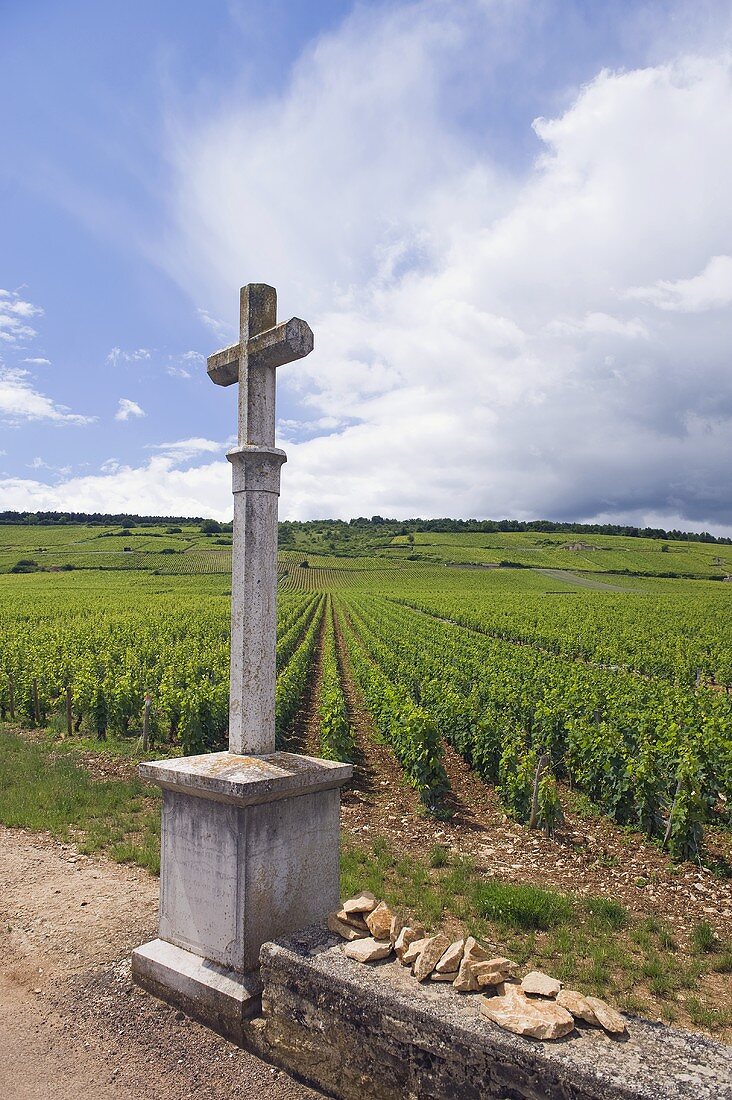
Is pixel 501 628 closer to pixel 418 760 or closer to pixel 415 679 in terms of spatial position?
pixel 415 679

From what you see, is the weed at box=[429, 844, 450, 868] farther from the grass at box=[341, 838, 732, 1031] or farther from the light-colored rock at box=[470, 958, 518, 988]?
the light-colored rock at box=[470, 958, 518, 988]

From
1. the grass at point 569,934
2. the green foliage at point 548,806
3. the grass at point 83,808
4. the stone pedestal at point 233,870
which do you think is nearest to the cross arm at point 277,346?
the stone pedestal at point 233,870

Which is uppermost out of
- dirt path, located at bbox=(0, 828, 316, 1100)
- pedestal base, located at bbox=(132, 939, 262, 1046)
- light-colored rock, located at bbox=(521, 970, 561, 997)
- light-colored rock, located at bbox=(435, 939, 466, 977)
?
light-colored rock, located at bbox=(435, 939, 466, 977)

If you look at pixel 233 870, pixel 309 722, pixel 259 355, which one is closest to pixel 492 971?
pixel 233 870

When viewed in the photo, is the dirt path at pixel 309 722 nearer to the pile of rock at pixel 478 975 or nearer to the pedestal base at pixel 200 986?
the pedestal base at pixel 200 986

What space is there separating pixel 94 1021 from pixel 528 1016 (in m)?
2.94

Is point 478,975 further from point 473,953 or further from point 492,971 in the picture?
point 473,953

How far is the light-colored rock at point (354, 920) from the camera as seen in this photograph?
4199 millimetres

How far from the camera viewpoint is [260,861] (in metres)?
4.31

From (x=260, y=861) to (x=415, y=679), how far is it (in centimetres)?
1406

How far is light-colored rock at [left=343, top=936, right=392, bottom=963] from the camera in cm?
383

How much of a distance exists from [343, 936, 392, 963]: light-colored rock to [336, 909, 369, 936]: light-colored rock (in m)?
0.17

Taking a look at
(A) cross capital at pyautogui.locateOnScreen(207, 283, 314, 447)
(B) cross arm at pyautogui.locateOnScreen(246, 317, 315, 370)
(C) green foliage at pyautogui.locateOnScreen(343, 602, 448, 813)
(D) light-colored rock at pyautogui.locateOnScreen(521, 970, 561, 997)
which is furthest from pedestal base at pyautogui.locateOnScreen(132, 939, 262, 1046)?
(C) green foliage at pyautogui.locateOnScreen(343, 602, 448, 813)

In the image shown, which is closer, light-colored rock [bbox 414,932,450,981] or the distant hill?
light-colored rock [bbox 414,932,450,981]
